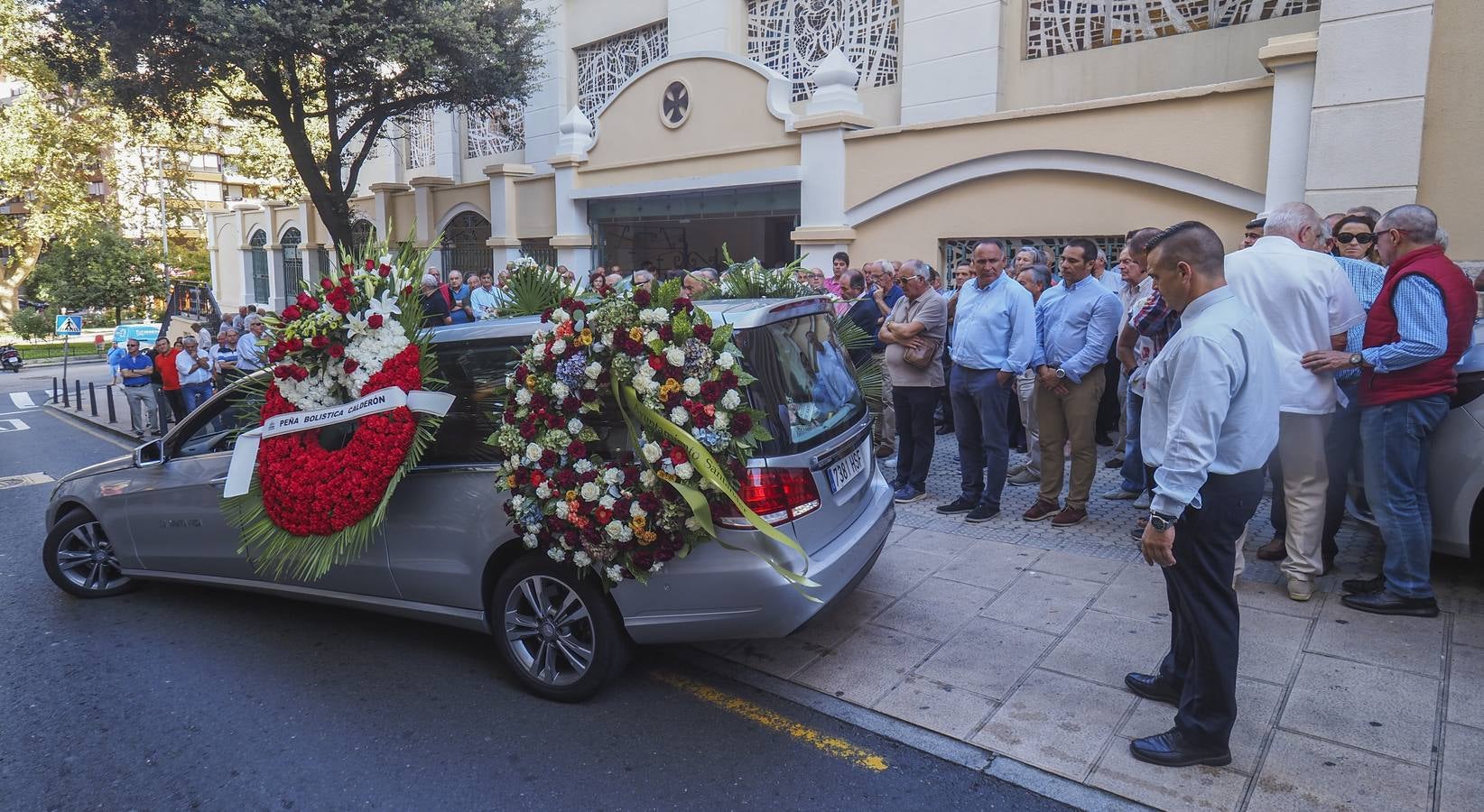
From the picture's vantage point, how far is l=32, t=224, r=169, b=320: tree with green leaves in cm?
3547

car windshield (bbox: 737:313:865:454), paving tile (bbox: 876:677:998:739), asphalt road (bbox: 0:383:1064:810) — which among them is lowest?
asphalt road (bbox: 0:383:1064:810)

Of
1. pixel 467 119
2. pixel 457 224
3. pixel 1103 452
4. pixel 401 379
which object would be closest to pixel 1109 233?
pixel 1103 452

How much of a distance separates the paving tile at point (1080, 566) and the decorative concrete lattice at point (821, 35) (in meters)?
9.70

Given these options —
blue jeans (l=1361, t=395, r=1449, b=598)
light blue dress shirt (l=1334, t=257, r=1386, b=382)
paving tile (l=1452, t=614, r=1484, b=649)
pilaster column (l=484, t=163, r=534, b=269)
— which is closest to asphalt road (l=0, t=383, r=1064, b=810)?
paving tile (l=1452, t=614, r=1484, b=649)

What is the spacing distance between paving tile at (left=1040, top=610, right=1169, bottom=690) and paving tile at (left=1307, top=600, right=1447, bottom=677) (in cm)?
70

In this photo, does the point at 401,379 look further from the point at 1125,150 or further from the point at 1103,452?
the point at 1125,150

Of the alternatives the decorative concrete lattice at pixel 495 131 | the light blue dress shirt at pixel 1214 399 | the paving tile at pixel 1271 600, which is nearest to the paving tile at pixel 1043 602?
the paving tile at pixel 1271 600

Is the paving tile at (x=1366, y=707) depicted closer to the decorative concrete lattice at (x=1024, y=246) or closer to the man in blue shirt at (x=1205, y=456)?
the man in blue shirt at (x=1205, y=456)

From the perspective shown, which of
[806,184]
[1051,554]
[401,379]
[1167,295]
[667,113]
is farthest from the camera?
[667,113]

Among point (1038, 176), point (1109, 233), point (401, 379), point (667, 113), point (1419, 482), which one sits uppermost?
point (667, 113)

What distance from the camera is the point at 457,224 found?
1969 centimetres

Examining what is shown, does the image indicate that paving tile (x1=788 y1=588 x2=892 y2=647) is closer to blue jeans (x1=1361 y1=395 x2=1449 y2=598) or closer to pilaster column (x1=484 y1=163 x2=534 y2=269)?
blue jeans (x1=1361 y1=395 x2=1449 y2=598)

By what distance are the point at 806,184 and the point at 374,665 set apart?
904 centimetres

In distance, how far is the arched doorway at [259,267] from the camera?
2733 cm
